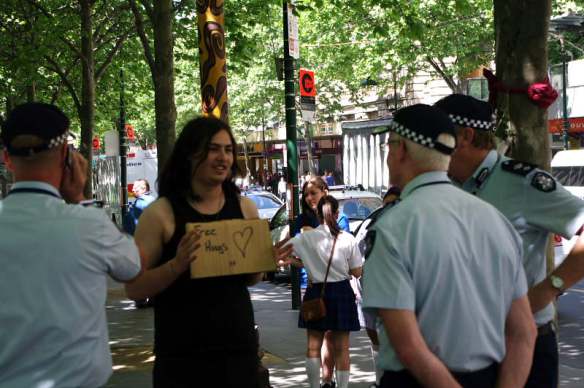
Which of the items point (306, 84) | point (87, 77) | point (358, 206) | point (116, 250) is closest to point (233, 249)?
point (116, 250)

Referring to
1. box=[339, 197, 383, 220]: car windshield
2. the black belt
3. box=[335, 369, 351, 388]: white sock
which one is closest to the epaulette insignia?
the black belt

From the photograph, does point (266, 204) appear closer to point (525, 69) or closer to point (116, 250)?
point (525, 69)

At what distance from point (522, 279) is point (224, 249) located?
1363 millimetres

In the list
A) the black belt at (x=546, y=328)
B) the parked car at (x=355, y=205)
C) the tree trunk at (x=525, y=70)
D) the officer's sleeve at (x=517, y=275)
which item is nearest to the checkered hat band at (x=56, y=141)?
the officer's sleeve at (x=517, y=275)

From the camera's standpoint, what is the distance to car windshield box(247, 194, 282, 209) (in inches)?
988

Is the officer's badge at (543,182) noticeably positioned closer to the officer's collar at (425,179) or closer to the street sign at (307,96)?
the officer's collar at (425,179)

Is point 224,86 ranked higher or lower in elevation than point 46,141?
higher

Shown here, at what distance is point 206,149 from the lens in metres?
4.12

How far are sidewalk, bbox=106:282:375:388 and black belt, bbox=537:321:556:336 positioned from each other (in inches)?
191

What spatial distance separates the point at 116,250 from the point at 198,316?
0.89 meters

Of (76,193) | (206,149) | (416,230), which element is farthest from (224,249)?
(416,230)

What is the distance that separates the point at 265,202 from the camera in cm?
2548

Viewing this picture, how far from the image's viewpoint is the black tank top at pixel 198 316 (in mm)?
3885

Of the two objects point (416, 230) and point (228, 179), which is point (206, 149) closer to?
point (228, 179)
